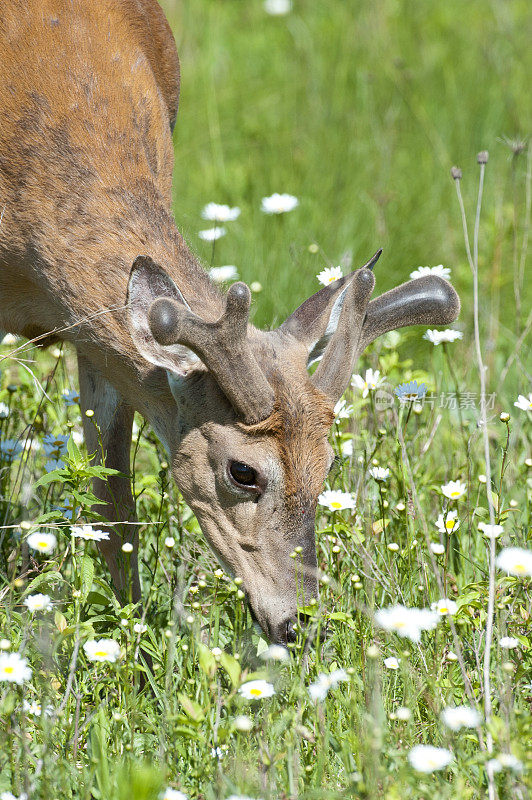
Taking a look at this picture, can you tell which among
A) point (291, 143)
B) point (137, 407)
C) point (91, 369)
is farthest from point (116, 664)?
point (291, 143)

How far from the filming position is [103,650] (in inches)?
122

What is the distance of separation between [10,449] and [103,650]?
4.18 feet

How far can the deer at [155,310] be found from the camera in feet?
11.7

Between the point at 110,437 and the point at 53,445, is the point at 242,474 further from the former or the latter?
the point at 110,437

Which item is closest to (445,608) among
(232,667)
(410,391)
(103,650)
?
(232,667)

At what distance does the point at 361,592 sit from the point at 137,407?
3.27ft

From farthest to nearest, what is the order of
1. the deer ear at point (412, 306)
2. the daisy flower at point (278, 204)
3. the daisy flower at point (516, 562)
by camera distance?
1. the daisy flower at point (278, 204)
2. the deer ear at point (412, 306)
3. the daisy flower at point (516, 562)

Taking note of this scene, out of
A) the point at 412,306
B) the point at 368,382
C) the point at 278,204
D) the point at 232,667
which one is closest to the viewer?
the point at 232,667

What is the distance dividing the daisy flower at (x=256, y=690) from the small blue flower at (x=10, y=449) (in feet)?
5.17

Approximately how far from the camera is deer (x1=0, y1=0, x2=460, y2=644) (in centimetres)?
356

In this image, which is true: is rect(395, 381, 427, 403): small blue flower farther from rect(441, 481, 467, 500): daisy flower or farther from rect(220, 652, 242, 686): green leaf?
rect(220, 652, 242, 686): green leaf

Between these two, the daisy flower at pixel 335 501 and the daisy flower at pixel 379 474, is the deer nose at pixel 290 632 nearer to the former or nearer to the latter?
the daisy flower at pixel 335 501

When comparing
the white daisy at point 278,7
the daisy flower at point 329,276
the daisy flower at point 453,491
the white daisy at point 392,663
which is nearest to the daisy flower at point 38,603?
the white daisy at point 392,663

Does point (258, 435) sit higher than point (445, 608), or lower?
higher
